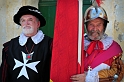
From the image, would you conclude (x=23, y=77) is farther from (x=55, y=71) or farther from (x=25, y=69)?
(x=55, y=71)

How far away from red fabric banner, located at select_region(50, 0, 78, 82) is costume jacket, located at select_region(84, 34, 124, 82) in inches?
9.7

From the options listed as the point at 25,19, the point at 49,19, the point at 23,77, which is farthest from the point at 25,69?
the point at 49,19

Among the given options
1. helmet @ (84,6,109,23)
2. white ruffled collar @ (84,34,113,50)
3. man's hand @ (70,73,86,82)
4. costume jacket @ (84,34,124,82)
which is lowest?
man's hand @ (70,73,86,82)

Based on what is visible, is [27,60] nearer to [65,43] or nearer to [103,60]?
[65,43]

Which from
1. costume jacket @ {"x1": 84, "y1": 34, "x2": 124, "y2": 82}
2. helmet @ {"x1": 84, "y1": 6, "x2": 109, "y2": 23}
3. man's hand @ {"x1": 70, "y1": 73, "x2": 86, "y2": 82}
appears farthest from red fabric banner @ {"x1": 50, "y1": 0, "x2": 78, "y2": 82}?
helmet @ {"x1": 84, "y1": 6, "x2": 109, "y2": 23}

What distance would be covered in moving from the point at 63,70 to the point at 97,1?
97 cm

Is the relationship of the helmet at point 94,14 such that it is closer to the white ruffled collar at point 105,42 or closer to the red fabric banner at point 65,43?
the white ruffled collar at point 105,42

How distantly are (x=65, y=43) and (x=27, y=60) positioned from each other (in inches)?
24.8

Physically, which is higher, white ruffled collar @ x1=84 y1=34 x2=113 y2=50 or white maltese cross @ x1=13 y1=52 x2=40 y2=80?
white ruffled collar @ x1=84 y1=34 x2=113 y2=50

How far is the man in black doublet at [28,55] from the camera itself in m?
3.62

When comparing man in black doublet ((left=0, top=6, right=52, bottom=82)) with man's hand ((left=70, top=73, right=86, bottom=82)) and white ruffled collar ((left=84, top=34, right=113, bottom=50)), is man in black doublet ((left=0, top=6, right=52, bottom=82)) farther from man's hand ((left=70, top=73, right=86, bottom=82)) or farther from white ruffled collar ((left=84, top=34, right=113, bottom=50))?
man's hand ((left=70, top=73, right=86, bottom=82))

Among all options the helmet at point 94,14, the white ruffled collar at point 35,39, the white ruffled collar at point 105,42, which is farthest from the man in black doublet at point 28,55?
the helmet at point 94,14

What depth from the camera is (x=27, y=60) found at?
11.9ft

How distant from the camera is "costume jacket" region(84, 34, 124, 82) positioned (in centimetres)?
332
